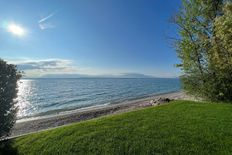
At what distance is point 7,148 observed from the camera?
7.22m

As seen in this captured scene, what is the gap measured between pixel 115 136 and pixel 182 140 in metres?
2.68

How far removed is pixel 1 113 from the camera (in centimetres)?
821

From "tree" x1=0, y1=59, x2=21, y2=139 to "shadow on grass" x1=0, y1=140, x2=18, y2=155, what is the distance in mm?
936

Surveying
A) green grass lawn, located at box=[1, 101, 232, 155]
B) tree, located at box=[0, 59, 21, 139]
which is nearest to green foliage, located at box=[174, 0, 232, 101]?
green grass lawn, located at box=[1, 101, 232, 155]

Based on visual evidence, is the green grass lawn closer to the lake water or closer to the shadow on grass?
the shadow on grass

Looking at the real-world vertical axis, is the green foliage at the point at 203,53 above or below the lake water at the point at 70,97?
above

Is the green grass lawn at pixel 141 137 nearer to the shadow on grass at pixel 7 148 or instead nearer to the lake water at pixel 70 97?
the shadow on grass at pixel 7 148

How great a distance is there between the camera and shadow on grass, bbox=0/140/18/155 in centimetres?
686

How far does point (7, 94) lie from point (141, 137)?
680 cm

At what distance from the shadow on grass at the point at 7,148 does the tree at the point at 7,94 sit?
94cm

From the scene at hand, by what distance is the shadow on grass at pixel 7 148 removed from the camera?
6856mm

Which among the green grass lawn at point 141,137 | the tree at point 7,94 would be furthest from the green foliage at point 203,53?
the tree at point 7,94

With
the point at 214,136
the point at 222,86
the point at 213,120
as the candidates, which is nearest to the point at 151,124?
the point at 214,136

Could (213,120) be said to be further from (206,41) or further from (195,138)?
(206,41)
